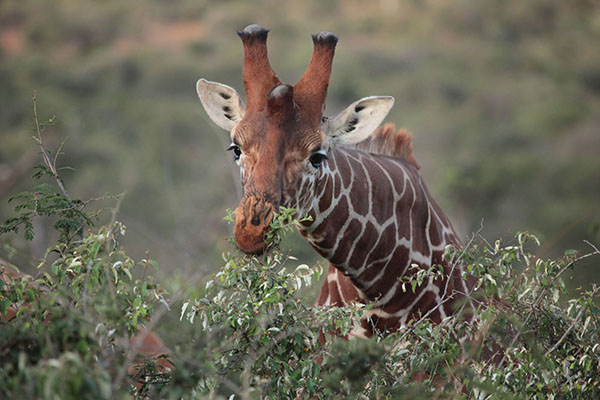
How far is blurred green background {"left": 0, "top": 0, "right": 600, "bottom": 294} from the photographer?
1462cm

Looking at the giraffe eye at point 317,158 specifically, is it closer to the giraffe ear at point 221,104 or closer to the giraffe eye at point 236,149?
→ the giraffe eye at point 236,149

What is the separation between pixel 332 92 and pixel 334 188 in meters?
19.1

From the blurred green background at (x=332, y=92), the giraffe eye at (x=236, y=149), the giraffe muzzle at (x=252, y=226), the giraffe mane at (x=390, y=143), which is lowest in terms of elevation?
the blurred green background at (x=332, y=92)

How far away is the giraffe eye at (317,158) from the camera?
3.74 m

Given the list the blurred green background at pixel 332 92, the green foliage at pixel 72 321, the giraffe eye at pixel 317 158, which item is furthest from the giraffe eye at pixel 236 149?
the blurred green background at pixel 332 92

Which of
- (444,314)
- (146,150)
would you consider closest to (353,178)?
(444,314)

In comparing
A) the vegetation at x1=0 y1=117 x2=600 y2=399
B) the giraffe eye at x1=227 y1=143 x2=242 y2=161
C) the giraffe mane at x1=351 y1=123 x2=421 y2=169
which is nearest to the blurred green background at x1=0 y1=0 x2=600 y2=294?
the giraffe mane at x1=351 y1=123 x2=421 y2=169

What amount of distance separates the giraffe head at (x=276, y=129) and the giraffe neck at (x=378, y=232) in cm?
15

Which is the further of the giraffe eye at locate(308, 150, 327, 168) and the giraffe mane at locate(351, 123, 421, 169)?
the giraffe mane at locate(351, 123, 421, 169)

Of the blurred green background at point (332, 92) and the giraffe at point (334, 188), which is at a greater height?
the giraffe at point (334, 188)

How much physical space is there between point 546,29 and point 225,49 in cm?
1441

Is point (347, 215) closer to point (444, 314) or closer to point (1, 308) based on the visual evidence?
point (444, 314)

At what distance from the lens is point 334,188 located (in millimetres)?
3906

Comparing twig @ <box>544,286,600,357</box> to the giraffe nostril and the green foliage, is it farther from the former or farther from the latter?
the green foliage
